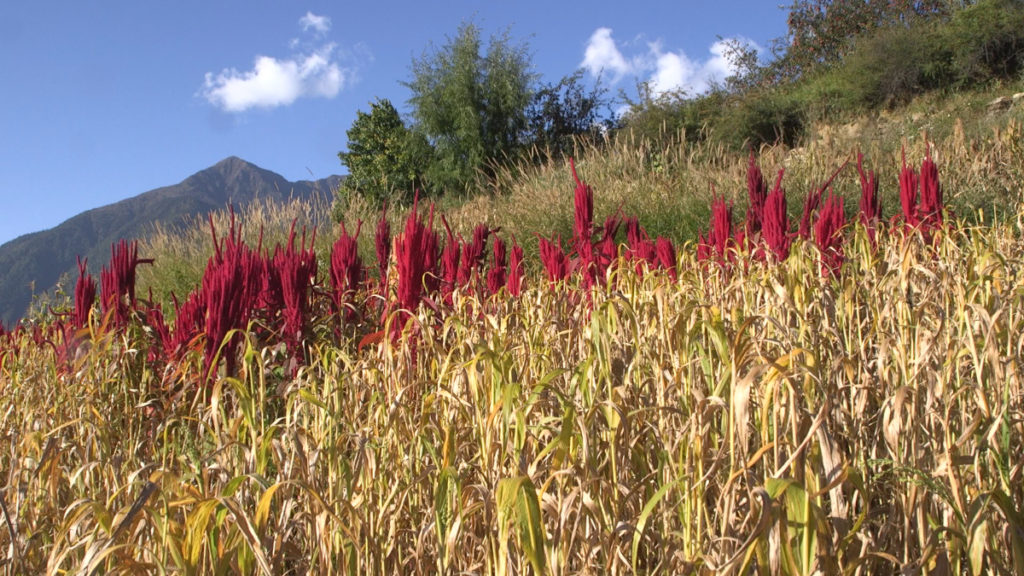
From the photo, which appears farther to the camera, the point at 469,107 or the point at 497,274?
the point at 469,107

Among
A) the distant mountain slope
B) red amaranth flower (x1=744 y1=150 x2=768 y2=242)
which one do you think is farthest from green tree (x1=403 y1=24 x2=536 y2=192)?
the distant mountain slope

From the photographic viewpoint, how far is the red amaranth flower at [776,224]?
3412 mm

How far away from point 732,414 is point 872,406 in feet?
2.66

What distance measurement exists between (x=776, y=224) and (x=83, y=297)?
3.13 m

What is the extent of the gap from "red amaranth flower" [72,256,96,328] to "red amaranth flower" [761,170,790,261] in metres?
3.02

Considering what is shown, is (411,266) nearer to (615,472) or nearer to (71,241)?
(615,472)

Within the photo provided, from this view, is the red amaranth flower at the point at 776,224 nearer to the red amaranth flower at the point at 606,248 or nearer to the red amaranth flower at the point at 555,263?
the red amaranth flower at the point at 606,248

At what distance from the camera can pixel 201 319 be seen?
8.98 feet

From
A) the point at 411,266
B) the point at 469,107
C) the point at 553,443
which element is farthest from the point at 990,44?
the point at 553,443

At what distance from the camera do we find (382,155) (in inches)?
983

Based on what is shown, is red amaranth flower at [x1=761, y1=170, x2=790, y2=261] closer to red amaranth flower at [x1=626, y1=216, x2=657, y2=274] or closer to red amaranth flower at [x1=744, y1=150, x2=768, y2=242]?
red amaranth flower at [x1=744, y1=150, x2=768, y2=242]

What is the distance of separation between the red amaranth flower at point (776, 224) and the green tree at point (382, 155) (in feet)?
65.4

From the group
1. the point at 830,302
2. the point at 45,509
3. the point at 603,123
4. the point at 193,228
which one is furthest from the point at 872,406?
the point at 603,123

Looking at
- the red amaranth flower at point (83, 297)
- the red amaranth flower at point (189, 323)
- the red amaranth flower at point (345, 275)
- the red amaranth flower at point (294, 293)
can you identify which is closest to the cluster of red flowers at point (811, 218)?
the red amaranth flower at point (345, 275)
